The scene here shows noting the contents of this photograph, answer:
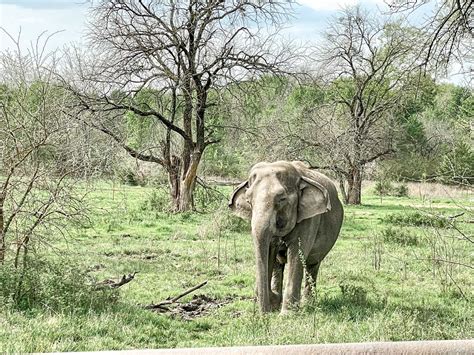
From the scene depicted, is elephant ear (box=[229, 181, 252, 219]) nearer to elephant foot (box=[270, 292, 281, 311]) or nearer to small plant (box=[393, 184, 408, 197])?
elephant foot (box=[270, 292, 281, 311])

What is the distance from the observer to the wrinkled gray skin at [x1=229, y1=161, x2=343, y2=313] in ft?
29.4

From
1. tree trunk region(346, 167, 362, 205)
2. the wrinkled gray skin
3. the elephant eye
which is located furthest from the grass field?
tree trunk region(346, 167, 362, 205)

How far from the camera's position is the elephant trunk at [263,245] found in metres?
8.88

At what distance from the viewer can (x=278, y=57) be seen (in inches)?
1052

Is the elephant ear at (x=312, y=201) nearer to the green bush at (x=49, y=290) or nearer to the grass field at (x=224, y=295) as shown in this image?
the grass field at (x=224, y=295)

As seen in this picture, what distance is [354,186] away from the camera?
35.5m

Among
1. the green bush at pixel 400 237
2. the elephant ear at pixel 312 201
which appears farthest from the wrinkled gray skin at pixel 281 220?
the green bush at pixel 400 237

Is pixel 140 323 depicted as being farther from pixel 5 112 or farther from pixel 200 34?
pixel 200 34

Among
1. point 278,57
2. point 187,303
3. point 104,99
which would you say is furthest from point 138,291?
point 278,57

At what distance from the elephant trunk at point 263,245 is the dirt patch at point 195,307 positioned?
1174 millimetres

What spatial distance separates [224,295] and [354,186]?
25.3 metres

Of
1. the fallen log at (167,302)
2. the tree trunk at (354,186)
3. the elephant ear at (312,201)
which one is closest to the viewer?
the elephant ear at (312,201)

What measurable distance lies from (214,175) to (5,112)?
3515 cm

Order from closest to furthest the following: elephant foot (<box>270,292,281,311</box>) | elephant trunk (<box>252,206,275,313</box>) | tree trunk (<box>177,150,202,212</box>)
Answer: elephant trunk (<box>252,206,275,313</box>) → elephant foot (<box>270,292,281,311</box>) → tree trunk (<box>177,150,202,212</box>)
